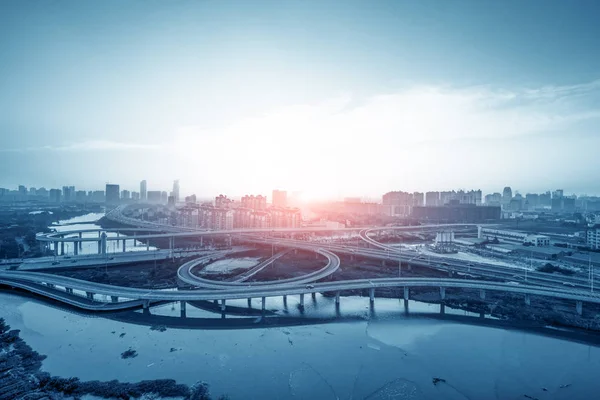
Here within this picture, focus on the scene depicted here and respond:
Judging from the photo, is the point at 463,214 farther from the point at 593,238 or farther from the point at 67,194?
the point at 67,194

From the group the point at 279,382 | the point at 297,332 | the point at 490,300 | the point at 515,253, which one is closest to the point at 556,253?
the point at 515,253

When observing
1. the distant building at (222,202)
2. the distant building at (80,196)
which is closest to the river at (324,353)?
the distant building at (222,202)

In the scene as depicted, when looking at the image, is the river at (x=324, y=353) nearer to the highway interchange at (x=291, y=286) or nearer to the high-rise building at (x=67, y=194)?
the highway interchange at (x=291, y=286)

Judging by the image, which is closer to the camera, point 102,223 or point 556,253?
point 556,253

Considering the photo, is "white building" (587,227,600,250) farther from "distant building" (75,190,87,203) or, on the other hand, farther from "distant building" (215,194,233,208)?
"distant building" (75,190,87,203)

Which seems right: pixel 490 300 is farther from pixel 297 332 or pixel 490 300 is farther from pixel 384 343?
pixel 297 332

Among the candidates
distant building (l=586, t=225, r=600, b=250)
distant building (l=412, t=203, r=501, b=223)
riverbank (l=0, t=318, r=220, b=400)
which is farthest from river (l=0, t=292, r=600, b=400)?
distant building (l=412, t=203, r=501, b=223)
